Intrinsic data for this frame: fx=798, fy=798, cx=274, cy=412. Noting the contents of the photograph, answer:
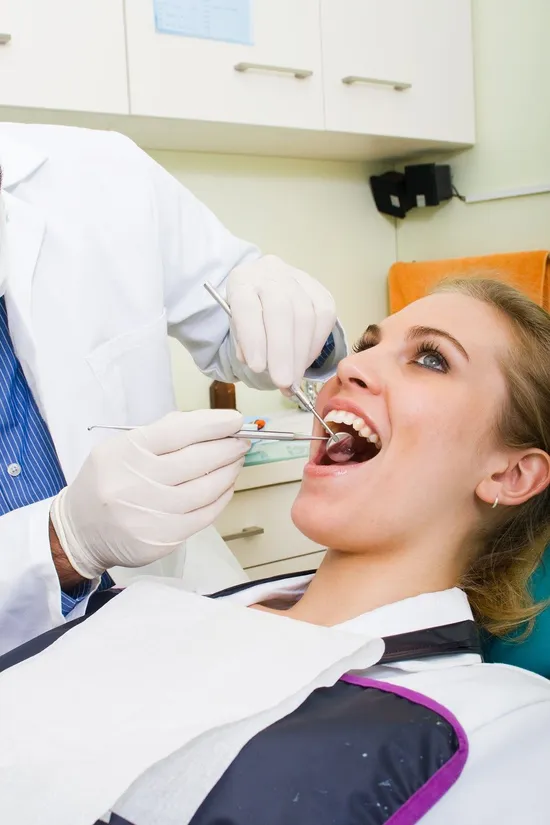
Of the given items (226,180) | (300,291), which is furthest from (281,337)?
(226,180)

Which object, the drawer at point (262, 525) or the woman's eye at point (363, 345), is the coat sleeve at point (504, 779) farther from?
the drawer at point (262, 525)

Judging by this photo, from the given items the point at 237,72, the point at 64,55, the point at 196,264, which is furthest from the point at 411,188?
the point at 196,264

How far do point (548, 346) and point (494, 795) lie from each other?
720 mm

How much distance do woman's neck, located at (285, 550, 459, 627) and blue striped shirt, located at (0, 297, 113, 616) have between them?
396 millimetres

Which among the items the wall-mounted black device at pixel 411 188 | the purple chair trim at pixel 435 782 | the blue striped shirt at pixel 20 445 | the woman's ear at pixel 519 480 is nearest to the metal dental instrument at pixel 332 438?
the woman's ear at pixel 519 480

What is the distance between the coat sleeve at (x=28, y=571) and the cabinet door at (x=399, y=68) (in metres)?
1.68

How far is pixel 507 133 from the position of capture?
105 inches

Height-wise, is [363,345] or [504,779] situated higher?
[363,345]

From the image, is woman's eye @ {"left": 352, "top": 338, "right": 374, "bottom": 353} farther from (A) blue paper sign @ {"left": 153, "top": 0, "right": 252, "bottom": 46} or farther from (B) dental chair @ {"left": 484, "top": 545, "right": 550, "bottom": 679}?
(A) blue paper sign @ {"left": 153, "top": 0, "right": 252, "bottom": 46}

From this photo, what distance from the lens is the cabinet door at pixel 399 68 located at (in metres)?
2.40

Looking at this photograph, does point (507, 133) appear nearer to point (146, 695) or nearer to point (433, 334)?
point (433, 334)

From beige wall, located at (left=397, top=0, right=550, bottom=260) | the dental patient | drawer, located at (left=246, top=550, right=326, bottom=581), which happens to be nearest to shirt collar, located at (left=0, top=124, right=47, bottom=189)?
the dental patient

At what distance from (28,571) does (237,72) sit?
1.62m

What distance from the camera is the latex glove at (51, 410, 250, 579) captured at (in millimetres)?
1133
